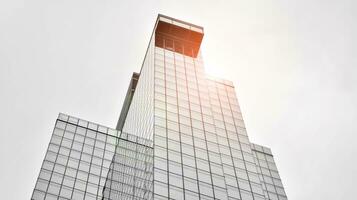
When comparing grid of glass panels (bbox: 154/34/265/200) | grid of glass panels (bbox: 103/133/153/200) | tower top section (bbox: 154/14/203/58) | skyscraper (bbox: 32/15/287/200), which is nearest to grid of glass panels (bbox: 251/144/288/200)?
skyscraper (bbox: 32/15/287/200)

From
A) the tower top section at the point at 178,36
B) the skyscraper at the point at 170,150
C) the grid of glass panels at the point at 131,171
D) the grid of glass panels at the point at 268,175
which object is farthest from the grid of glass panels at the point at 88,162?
the grid of glass panels at the point at 268,175

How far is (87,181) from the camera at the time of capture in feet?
269

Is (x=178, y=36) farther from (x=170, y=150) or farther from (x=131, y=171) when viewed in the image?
(x=170, y=150)

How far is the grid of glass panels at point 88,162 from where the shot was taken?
72.8 m

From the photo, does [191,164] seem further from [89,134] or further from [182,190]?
[89,134]

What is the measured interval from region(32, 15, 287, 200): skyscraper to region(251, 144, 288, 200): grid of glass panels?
21 cm

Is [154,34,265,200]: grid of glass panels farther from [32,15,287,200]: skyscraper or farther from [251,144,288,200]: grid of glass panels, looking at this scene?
[251,144,288,200]: grid of glass panels

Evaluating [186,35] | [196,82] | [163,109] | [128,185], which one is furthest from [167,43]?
[128,185]

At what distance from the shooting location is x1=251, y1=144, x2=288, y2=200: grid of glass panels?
85494 millimetres

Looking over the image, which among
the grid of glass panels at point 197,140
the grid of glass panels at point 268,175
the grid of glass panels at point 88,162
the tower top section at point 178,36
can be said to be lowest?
the grid of glass panels at point 88,162

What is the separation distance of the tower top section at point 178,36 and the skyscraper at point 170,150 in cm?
39

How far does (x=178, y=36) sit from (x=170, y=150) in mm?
53998

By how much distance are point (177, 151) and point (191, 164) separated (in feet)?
8.53

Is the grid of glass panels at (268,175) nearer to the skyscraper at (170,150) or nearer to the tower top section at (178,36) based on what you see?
the skyscraper at (170,150)
